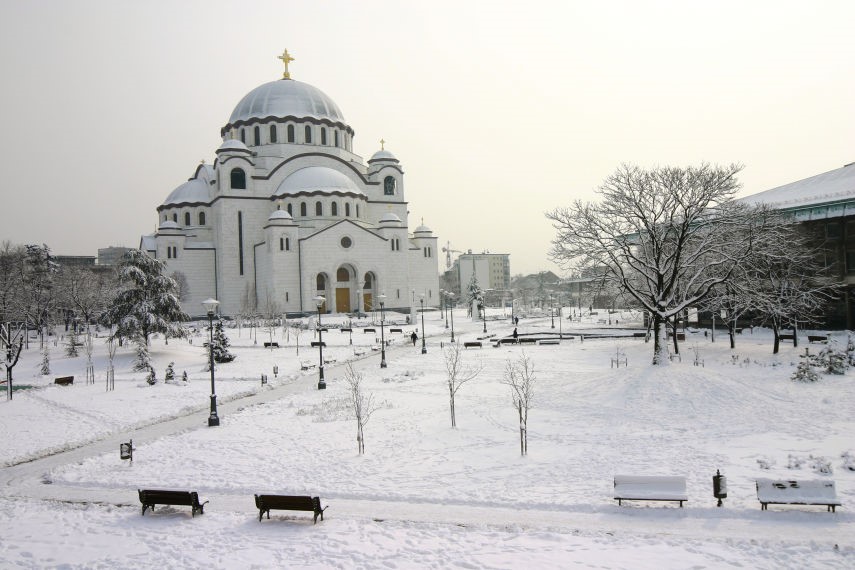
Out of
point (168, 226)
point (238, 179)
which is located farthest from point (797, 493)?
point (168, 226)

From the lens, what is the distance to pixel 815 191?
3600cm

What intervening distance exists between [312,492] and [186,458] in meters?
4.20

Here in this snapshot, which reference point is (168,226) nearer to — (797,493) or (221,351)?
(221,351)

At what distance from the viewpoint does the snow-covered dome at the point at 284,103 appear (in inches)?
2751

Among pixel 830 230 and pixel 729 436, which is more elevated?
pixel 830 230

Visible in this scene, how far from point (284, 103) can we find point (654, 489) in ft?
224

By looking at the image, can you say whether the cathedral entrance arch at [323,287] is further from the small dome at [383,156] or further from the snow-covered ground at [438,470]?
the snow-covered ground at [438,470]

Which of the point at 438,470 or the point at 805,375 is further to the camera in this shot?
the point at 805,375

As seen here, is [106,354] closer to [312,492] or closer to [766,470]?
[312,492]

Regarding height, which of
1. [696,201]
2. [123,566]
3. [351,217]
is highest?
[351,217]

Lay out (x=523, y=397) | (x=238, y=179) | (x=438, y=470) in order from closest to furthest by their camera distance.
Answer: (x=438, y=470) → (x=523, y=397) → (x=238, y=179)

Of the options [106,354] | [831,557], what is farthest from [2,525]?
[106,354]

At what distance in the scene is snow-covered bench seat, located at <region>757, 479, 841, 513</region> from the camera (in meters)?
9.15

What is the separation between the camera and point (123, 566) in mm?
8508
